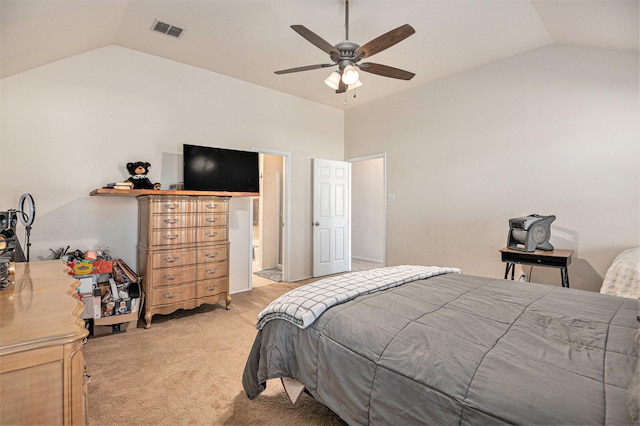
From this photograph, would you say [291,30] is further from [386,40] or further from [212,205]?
[212,205]

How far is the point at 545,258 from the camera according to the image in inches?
120

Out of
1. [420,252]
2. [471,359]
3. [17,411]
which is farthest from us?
[420,252]

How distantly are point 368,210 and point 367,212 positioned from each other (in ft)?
0.18

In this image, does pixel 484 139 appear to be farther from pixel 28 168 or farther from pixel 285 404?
pixel 28 168

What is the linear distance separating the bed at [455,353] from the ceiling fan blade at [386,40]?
175cm

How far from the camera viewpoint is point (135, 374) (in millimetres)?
2242

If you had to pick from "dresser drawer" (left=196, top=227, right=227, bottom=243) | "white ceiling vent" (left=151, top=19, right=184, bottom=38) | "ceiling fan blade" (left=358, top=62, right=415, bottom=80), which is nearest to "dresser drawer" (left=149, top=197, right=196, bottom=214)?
"dresser drawer" (left=196, top=227, right=227, bottom=243)

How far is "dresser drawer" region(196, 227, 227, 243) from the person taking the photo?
3.42 meters

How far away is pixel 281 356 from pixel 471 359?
0.93 metres

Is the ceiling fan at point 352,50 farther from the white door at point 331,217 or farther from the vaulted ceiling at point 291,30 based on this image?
the white door at point 331,217

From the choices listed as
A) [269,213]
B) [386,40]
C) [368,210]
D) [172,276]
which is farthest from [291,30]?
[368,210]

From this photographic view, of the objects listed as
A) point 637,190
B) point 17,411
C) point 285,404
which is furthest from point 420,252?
point 17,411

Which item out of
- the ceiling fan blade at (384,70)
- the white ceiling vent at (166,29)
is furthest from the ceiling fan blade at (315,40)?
the white ceiling vent at (166,29)

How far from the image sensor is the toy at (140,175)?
329 centimetres
